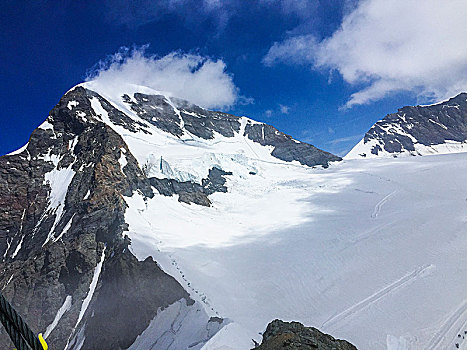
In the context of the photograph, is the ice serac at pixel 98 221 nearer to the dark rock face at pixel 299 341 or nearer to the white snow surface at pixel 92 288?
the white snow surface at pixel 92 288

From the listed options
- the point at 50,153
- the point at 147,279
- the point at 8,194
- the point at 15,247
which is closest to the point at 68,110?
the point at 50,153

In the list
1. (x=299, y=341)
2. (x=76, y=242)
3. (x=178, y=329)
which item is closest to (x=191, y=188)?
(x=76, y=242)

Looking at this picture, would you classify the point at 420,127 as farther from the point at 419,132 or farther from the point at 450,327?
the point at 450,327

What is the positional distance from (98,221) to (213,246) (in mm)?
11524

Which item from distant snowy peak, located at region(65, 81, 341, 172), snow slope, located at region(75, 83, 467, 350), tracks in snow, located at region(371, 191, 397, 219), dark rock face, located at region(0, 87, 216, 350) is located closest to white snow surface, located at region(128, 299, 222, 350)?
dark rock face, located at region(0, 87, 216, 350)

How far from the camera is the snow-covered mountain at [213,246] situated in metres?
16.2

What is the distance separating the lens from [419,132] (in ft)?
385

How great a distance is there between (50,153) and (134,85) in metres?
36.9

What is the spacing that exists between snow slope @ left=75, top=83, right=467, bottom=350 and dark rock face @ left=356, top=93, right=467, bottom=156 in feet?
257

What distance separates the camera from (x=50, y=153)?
43969mm

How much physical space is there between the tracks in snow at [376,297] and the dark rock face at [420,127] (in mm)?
104570

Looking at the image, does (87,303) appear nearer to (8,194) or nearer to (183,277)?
(183,277)

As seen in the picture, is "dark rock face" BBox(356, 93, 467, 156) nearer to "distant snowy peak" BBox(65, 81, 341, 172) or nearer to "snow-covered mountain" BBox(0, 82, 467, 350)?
"distant snowy peak" BBox(65, 81, 341, 172)

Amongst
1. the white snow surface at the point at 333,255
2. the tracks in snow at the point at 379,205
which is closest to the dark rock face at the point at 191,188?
the white snow surface at the point at 333,255
